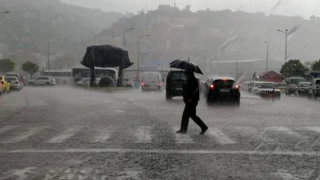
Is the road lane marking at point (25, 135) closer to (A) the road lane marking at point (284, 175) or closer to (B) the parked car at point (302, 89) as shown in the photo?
(A) the road lane marking at point (284, 175)

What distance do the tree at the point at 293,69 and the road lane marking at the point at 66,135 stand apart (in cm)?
6723

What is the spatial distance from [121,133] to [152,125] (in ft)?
7.48

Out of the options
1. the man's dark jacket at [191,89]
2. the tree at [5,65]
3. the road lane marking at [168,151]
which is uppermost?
the tree at [5,65]

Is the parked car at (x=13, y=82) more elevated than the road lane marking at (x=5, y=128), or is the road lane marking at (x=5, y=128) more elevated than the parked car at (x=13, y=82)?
the parked car at (x=13, y=82)

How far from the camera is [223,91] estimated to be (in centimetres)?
2577

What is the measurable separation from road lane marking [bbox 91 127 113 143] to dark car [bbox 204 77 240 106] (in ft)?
42.9

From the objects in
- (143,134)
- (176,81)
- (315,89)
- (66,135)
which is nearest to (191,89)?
(143,134)

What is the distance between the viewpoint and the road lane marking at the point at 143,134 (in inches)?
431

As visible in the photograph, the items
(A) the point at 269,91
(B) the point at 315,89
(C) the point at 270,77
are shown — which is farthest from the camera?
(C) the point at 270,77

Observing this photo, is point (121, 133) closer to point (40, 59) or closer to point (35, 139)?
point (35, 139)

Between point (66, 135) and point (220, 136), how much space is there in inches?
158

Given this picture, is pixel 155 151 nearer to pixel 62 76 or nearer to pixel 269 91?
pixel 269 91

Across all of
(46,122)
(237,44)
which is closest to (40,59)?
(237,44)

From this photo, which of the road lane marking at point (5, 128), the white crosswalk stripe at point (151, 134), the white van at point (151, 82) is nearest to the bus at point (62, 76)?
the white van at point (151, 82)
